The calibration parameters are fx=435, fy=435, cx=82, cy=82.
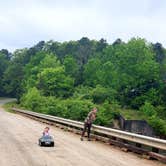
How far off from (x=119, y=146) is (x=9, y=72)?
115316mm

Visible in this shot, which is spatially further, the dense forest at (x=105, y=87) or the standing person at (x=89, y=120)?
the dense forest at (x=105, y=87)

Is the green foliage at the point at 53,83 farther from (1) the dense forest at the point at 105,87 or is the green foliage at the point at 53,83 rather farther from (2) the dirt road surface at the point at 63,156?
(2) the dirt road surface at the point at 63,156

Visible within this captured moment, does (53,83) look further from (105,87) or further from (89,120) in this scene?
(89,120)

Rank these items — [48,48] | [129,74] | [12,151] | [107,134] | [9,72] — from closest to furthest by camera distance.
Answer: [12,151] < [107,134] < [129,74] < [9,72] < [48,48]

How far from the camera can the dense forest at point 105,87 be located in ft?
227

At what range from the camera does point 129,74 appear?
101062 millimetres

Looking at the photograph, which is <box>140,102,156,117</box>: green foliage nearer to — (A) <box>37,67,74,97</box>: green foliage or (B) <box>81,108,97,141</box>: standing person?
(A) <box>37,67,74,97</box>: green foliage

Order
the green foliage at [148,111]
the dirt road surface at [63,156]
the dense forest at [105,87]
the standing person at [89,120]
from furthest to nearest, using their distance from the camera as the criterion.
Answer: the green foliage at [148,111], the dense forest at [105,87], the standing person at [89,120], the dirt road surface at [63,156]

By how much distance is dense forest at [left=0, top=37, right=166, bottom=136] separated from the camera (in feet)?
227

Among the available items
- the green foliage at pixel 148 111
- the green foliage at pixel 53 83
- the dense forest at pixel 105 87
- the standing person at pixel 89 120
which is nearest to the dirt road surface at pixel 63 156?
the standing person at pixel 89 120

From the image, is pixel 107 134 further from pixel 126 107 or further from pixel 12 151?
pixel 126 107

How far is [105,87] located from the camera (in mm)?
100500

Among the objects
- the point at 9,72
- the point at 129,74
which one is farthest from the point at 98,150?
the point at 9,72

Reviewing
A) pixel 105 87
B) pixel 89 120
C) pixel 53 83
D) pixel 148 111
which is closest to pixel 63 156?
pixel 89 120
